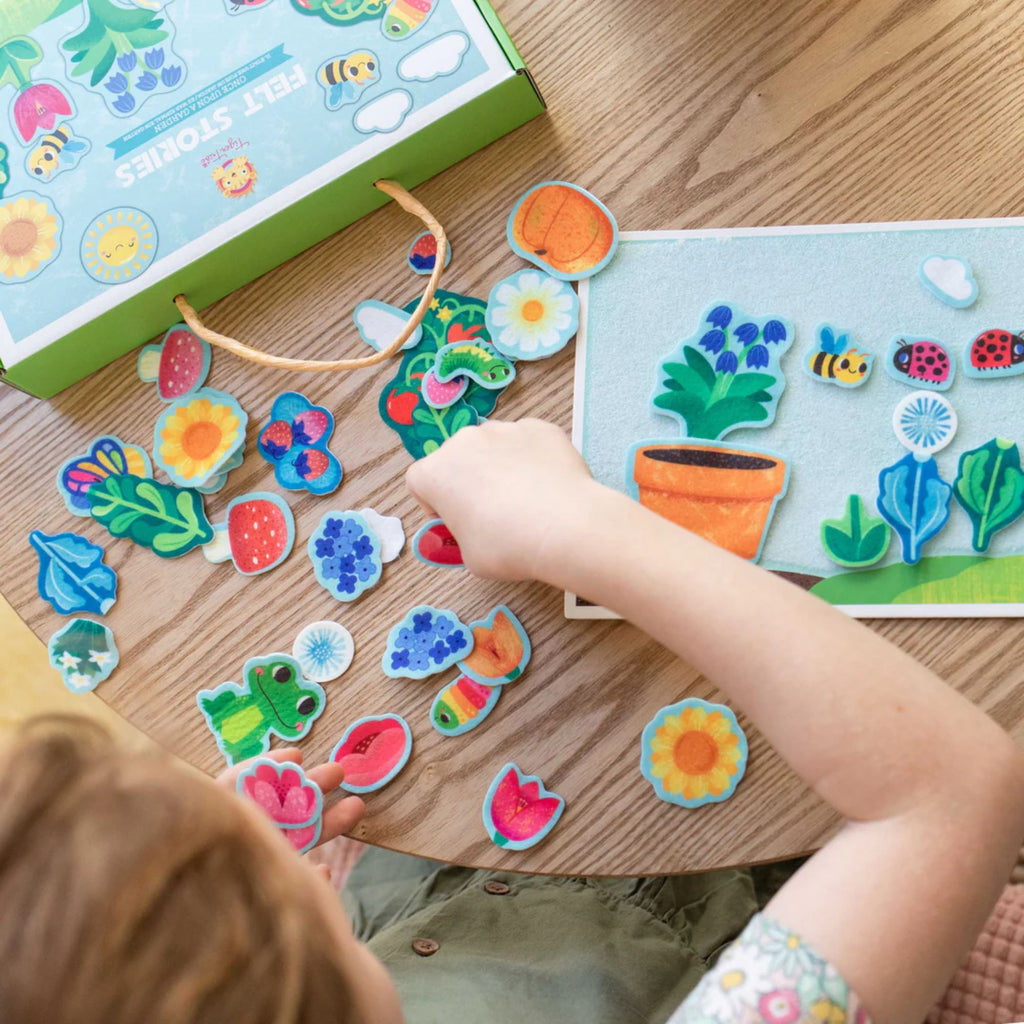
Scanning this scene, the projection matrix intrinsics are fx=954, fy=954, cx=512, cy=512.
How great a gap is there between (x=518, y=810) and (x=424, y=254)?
1.31ft

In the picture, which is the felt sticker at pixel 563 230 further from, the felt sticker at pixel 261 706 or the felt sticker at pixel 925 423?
the felt sticker at pixel 261 706

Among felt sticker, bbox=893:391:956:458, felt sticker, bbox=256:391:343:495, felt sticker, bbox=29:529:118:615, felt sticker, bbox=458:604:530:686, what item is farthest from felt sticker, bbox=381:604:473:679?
felt sticker, bbox=893:391:956:458

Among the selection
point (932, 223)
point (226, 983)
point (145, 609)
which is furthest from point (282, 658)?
point (932, 223)

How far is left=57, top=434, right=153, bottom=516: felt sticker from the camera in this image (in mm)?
710

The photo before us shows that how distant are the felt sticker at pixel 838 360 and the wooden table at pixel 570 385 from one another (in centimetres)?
9

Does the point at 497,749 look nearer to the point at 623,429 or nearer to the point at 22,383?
the point at 623,429

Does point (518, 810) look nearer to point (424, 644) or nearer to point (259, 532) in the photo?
point (424, 644)

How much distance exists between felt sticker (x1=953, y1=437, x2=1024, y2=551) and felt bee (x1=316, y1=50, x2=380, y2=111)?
48 cm

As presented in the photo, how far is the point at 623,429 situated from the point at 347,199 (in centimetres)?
26

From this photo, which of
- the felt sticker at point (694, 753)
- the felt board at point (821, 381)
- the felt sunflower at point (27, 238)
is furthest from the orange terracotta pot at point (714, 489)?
the felt sunflower at point (27, 238)

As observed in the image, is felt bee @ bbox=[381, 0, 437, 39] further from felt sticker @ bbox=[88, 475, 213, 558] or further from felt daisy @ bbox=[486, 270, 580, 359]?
felt sticker @ bbox=[88, 475, 213, 558]

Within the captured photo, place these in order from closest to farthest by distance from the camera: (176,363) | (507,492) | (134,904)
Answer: (134,904) < (507,492) < (176,363)

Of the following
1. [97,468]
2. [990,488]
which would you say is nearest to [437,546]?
[97,468]

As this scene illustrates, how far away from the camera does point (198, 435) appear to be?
705 millimetres
